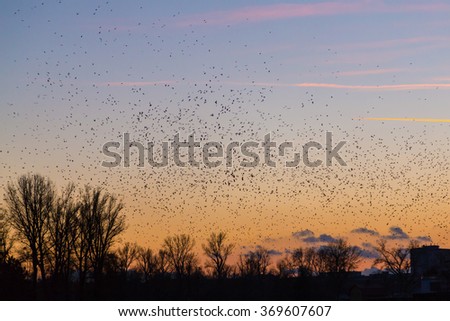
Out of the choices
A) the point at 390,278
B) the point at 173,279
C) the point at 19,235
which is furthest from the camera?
the point at 390,278

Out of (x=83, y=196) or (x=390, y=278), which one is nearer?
(x=83, y=196)

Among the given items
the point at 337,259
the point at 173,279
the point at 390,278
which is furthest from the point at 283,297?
the point at 390,278

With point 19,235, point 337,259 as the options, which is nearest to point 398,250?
point 337,259
